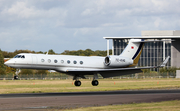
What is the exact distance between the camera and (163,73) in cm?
7612

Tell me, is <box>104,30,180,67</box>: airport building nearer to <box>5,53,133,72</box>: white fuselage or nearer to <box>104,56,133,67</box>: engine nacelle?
<box>104,56,133,67</box>: engine nacelle

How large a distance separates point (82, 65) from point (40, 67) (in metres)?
5.35

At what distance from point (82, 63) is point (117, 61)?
4549 mm

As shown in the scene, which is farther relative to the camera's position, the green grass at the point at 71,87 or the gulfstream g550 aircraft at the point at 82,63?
the green grass at the point at 71,87

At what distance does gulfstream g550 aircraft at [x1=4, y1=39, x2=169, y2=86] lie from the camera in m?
32.2

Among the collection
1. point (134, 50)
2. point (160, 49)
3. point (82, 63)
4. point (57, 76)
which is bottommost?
point (57, 76)

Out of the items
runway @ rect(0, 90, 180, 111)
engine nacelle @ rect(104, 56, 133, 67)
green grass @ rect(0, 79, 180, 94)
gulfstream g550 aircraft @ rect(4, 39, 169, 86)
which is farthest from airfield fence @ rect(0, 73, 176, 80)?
runway @ rect(0, 90, 180, 111)

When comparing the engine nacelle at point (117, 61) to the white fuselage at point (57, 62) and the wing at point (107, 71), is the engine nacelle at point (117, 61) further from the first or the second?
the wing at point (107, 71)

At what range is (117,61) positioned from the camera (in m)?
36.6

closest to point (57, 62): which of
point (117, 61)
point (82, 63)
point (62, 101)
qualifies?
point (82, 63)

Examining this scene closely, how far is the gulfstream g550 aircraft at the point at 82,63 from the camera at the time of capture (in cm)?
3219

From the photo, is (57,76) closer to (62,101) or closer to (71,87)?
(71,87)

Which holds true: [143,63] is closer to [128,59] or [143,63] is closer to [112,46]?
[112,46]

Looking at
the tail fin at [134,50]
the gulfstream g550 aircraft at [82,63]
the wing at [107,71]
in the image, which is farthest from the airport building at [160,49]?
the wing at [107,71]
